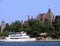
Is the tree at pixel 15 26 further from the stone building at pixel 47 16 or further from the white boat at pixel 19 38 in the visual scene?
the white boat at pixel 19 38

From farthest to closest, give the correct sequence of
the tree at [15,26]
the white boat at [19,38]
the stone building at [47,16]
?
the tree at [15,26] < the stone building at [47,16] < the white boat at [19,38]

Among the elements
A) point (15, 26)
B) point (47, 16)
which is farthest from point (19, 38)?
point (47, 16)

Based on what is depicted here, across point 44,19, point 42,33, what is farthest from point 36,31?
point 44,19

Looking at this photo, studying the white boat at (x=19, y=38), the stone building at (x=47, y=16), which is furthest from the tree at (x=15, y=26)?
the white boat at (x=19, y=38)

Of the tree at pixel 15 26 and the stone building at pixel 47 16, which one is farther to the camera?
the tree at pixel 15 26

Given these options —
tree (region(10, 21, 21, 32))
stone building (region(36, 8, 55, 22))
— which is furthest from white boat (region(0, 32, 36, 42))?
stone building (region(36, 8, 55, 22))

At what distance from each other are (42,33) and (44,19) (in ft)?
39.4

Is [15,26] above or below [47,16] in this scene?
below

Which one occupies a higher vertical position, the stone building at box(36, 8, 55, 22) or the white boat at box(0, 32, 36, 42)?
the stone building at box(36, 8, 55, 22)

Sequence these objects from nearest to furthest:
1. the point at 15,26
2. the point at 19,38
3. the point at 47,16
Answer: the point at 19,38
the point at 47,16
the point at 15,26

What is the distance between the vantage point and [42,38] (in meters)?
148

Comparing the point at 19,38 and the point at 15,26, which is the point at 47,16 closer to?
the point at 15,26

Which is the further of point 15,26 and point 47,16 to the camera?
point 15,26

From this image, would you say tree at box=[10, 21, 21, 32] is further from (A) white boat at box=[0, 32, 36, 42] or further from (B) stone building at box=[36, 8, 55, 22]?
(A) white boat at box=[0, 32, 36, 42]
